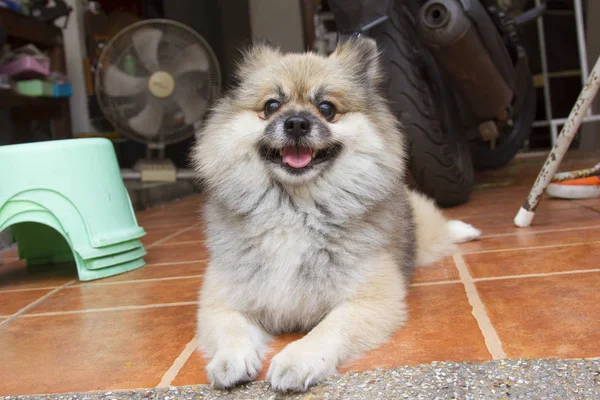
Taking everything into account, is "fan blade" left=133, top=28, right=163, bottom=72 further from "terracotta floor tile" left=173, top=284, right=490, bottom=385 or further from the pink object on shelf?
"terracotta floor tile" left=173, top=284, right=490, bottom=385

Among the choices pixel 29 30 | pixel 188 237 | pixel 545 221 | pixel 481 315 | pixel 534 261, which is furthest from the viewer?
pixel 29 30

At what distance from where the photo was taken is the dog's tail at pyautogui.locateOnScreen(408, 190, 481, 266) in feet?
6.55

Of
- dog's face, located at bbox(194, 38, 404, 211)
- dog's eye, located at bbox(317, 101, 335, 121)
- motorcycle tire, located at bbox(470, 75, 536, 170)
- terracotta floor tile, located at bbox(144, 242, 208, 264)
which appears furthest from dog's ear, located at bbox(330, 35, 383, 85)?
motorcycle tire, located at bbox(470, 75, 536, 170)

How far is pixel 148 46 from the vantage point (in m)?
3.93

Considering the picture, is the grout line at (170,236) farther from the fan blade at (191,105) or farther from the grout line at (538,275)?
the grout line at (538,275)

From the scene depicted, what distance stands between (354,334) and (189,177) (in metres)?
3.77

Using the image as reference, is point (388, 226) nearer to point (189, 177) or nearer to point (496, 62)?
point (496, 62)

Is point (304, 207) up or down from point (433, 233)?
up

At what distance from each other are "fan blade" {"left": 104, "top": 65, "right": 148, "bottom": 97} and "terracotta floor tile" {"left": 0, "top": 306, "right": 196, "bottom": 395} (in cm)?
262

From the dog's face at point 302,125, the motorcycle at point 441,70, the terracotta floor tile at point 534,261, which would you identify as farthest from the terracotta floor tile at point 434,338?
the motorcycle at point 441,70

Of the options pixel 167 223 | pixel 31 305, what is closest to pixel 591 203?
pixel 167 223

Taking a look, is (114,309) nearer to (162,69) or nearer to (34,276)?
(34,276)

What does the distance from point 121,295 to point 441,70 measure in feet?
5.91

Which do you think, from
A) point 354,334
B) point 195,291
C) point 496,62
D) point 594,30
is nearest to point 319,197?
point 354,334
